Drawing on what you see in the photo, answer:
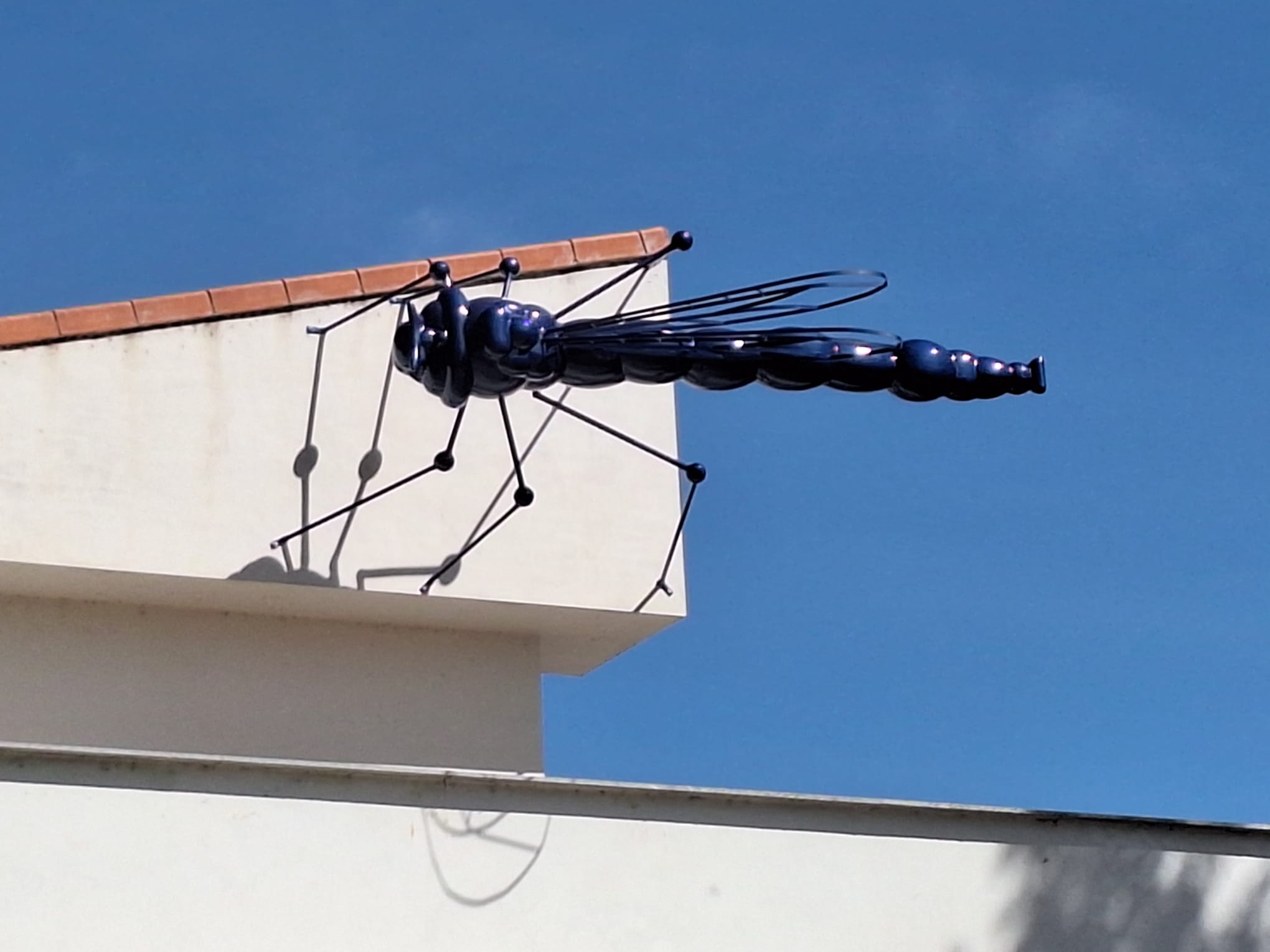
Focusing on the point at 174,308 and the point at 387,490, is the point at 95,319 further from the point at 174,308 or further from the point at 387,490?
the point at 387,490

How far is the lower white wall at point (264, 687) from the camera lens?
1230cm

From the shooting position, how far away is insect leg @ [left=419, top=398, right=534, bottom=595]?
12.8m

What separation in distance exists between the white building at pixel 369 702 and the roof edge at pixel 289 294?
0.02 m

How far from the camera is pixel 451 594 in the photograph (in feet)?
42.7

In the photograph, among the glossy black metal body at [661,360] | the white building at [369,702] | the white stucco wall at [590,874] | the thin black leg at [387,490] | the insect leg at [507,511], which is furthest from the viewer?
the insect leg at [507,511]

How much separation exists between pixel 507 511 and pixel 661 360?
1.82 meters

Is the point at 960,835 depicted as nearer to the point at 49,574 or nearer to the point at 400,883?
the point at 400,883

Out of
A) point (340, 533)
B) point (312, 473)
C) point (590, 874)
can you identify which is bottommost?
point (590, 874)

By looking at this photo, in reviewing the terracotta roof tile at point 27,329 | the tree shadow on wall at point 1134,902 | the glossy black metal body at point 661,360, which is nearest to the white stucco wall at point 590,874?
the tree shadow on wall at point 1134,902

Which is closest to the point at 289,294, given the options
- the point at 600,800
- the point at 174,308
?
the point at 174,308

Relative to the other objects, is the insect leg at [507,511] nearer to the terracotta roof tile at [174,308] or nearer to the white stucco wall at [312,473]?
the white stucco wall at [312,473]

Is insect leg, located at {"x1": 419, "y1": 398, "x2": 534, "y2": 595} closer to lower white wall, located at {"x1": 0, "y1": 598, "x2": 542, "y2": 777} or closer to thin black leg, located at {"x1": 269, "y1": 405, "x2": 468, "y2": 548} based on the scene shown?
thin black leg, located at {"x1": 269, "y1": 405, "x2": 468, "y2": 548}

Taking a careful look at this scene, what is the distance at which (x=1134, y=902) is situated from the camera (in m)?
10.8

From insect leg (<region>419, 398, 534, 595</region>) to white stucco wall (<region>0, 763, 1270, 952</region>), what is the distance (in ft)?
10.0
